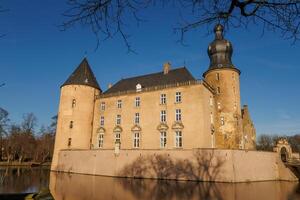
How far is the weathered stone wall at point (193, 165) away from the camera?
71.4 ft

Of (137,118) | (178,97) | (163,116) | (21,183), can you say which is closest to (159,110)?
(163,116)

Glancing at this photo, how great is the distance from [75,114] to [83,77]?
475cm

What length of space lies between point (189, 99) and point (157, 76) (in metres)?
6.39

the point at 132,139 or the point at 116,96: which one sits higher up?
the point at 116,96

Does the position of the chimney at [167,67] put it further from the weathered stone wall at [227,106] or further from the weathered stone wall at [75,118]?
the weathered stone wall at [75,118]

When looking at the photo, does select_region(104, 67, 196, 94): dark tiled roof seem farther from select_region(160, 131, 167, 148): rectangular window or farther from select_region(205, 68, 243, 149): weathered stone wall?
select_region(160, 131, 167, 148): rectangular window

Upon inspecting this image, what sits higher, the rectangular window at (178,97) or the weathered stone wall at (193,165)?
the rectangular window at (178,97)

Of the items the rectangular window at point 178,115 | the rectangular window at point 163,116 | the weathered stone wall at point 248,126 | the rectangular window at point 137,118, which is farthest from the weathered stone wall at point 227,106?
the weathered stone wall at point 248,126

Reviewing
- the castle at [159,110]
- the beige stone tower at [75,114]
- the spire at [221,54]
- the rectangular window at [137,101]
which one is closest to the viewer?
the castle at [159,110]

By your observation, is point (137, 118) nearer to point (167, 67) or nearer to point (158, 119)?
point (158, 119)

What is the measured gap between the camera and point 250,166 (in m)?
22.8

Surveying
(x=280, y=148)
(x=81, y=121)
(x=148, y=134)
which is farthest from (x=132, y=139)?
(x=280, y=148)

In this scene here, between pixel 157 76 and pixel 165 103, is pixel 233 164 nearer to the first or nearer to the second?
pixel 165 103

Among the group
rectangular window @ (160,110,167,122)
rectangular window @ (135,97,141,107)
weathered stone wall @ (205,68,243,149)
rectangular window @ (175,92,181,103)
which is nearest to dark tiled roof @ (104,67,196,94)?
rectangular window @ (175,92,181,103)
